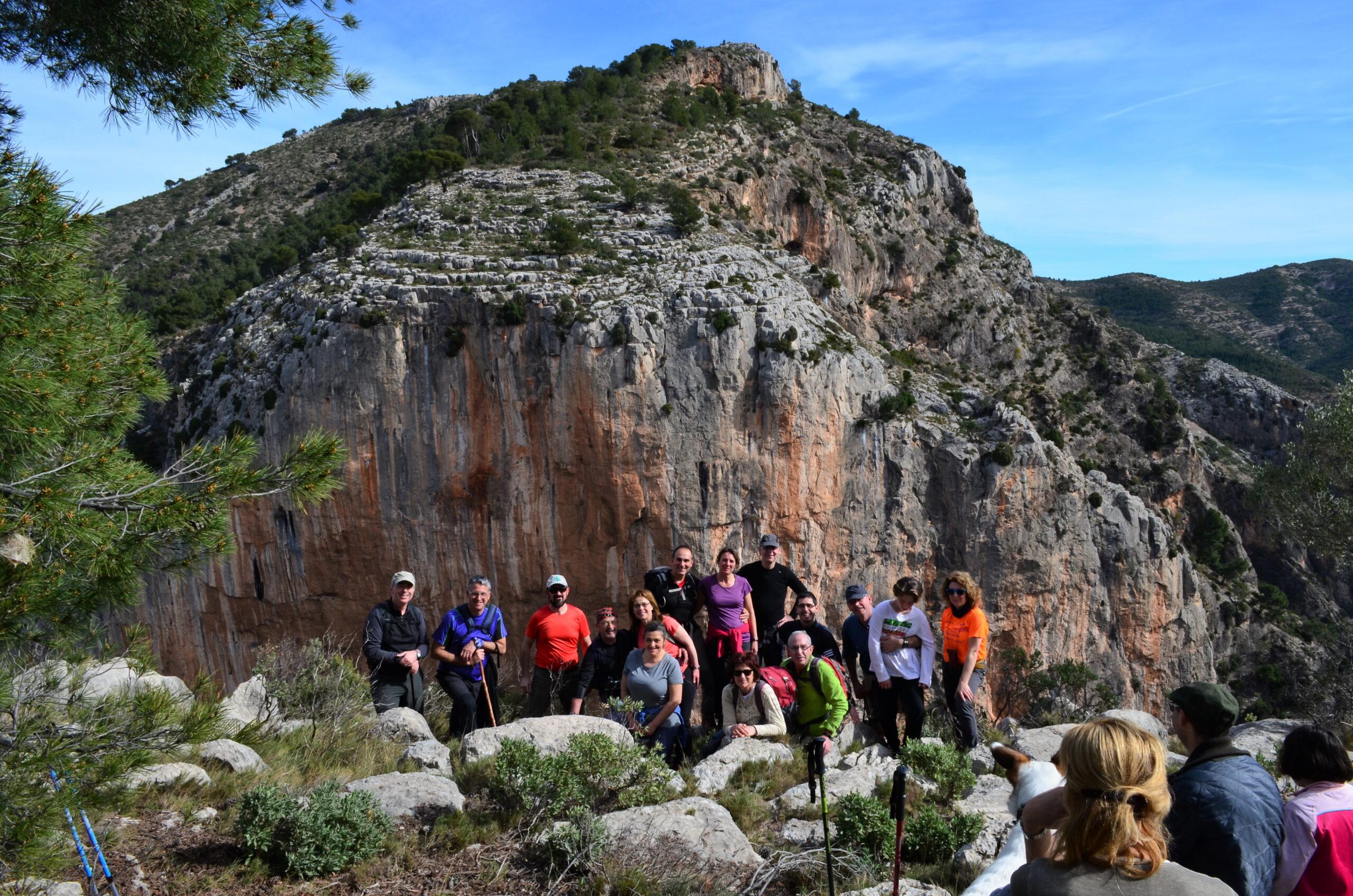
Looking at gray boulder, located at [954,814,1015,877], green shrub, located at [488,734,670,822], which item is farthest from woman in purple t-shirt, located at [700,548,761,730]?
gray boulder, located at [954,814,1015,877]

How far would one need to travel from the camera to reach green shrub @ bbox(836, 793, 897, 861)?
505cm

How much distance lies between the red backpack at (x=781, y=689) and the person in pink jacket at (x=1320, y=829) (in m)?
4.07

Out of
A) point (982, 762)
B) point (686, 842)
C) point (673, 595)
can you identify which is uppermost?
point (673, 595)

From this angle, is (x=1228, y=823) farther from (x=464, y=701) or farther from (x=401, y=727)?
(x=464, y=701)

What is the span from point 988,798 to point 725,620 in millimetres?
3029

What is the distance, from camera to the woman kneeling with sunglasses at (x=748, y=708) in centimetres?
721

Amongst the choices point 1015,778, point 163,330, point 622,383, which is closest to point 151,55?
point 1015,778

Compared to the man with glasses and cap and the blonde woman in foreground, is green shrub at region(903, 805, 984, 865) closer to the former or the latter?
the blonde woman in foreground

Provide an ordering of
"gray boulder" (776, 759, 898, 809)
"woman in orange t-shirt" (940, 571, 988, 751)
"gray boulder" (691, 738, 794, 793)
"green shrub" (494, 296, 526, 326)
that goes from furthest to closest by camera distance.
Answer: "green shrub" (494, 296, 526, 326)
"woman in orange t-shirt" (940, 571, 988, 751)
"gray boulder" (691, 738, 794, 793)
"gray boulder" (776, 759, 898, 809)

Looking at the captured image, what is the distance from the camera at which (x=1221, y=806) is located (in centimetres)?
312

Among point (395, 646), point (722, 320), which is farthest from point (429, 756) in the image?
point (722, 320)

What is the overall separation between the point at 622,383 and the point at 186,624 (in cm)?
1433

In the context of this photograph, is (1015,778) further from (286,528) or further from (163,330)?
(163,330)

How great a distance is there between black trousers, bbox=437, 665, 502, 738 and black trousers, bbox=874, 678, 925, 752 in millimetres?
3655
